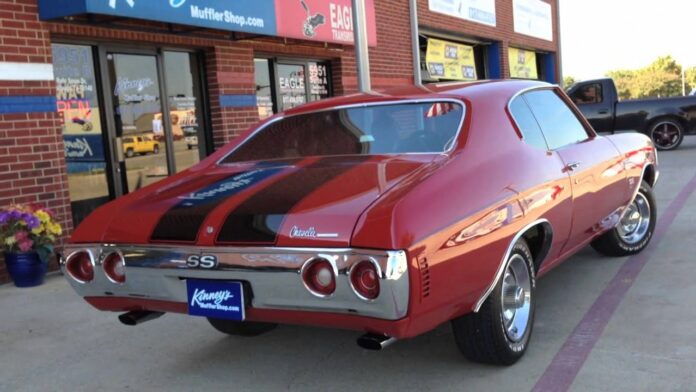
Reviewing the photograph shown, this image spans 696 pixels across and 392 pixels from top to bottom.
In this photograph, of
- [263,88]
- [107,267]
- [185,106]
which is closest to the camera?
[107,267]

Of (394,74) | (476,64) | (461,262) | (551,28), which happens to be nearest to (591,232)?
(461,262)

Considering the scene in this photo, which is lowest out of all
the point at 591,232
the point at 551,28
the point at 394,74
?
the point at 591,232

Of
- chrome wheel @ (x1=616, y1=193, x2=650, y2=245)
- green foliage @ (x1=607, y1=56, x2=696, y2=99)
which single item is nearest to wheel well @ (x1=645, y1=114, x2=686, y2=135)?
chrome wheel @ (x1=616, y1=193, x2=650, y2=245)

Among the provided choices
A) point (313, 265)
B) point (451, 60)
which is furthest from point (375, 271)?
point (451, 60)

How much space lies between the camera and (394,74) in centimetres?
1229

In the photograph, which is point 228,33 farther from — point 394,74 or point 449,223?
point 449,223

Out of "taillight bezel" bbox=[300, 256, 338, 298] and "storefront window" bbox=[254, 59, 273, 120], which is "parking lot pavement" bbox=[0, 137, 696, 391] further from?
"storefront window" bbox=[254, 59, 273, 120]

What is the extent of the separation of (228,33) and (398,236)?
6.59 metres

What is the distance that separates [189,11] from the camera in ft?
23.9

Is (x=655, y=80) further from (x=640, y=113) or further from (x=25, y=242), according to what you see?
(x=25, y=242)

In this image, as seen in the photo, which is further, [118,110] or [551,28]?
[551,28]

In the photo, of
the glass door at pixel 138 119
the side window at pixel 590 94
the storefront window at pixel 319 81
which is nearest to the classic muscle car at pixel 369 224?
the glass door at pixel 138 119

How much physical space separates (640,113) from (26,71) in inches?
499

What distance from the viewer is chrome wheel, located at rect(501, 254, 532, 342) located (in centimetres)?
356
